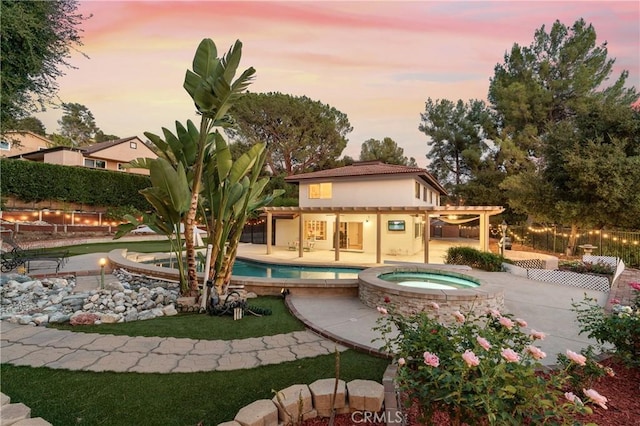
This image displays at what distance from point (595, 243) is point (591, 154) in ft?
15.6

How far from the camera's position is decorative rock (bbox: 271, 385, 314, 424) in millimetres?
2840

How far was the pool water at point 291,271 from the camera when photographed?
490 inches

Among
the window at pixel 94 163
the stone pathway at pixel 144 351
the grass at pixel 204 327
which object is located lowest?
the grass at pixel 204 327

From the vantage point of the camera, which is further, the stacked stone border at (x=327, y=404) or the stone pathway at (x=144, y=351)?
the stone pathway at (x=144, y=351)

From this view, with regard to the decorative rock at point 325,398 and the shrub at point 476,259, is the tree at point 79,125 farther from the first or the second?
the decorative rock at point 325,398

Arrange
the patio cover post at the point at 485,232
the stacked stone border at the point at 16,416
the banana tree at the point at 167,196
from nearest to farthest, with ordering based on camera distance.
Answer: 1. the stacked stone border at the point at 16,416
2. the banana tree at the point at 167,196
3. the patio cover post at the point at 485,232

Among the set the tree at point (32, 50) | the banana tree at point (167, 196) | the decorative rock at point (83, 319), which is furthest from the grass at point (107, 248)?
the decorative rock at point (83, 319)

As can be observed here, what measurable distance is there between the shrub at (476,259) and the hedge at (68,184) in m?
18.6

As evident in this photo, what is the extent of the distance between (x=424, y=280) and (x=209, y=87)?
26.9 ft

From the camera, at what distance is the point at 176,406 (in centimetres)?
322

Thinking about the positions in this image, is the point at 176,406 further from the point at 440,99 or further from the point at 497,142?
the point at 440,99

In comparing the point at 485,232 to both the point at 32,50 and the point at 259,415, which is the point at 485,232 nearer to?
the point at 259,415

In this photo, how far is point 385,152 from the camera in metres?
35.5

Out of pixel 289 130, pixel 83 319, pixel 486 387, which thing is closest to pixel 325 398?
pixel 486 387
